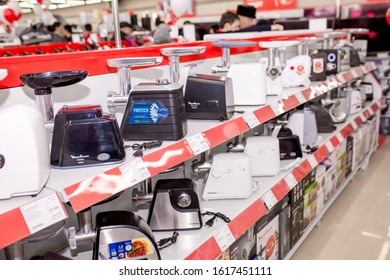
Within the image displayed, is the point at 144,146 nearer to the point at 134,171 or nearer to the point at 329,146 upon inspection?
the point at 134,171

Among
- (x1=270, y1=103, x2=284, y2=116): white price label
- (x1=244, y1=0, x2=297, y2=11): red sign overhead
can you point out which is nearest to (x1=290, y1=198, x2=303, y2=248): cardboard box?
(x1=270, y1=103, x2=284, y2=116): white price label

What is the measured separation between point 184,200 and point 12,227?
34.5 inches

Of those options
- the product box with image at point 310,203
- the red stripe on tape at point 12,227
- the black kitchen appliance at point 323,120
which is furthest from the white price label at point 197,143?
the black kitchen appliance at point 323,120

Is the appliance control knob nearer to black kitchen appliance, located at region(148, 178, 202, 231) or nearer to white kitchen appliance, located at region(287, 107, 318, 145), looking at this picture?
black kitchen appliance, located at region(148, 178, 202, 231)

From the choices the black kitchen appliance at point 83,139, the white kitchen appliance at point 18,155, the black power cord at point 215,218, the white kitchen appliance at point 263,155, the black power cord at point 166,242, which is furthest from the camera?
the white kitchen appliance at point 263,155

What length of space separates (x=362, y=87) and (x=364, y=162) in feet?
2.61

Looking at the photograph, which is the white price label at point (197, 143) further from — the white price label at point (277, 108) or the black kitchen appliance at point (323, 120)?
the black kitchen appliance at point (323, 120)

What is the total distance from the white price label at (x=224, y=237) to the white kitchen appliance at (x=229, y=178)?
284 millimetres

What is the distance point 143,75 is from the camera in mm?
1972

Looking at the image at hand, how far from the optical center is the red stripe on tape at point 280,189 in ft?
7.27

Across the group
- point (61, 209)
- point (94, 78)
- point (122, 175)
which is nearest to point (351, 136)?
point (94, 78)

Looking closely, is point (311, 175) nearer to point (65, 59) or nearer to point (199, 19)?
point (65, 59)

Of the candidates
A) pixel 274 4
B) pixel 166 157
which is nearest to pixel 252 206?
pixel 166 157

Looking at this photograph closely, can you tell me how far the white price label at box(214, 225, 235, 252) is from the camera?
5.66ft
